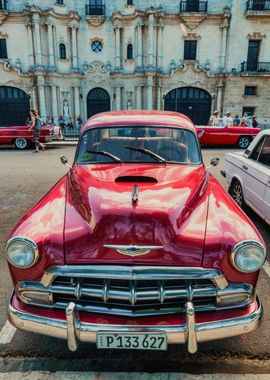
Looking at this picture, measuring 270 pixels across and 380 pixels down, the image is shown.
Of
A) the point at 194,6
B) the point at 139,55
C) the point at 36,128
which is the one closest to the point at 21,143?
the point at 36,128

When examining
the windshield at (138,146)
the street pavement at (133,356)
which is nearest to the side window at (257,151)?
the windshield at (138,146)


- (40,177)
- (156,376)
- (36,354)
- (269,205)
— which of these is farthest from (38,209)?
(40,177)

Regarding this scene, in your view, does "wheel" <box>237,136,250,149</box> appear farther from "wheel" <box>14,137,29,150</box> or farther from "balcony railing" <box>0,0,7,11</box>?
"balcony railing" <box>0,0,7,11</box>

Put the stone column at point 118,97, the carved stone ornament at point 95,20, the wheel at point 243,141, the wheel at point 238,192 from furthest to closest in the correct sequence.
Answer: the stone column at point 118,97 → the carved stone ornament at point 95,20 → the wheel at point 243,141 → the wheel at point 238,192

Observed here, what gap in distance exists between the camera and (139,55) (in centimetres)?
2734

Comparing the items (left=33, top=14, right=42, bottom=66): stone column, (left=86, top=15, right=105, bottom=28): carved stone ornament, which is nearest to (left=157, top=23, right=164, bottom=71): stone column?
(left=86, top=15, right=105, bottom=28): carved stone ornament

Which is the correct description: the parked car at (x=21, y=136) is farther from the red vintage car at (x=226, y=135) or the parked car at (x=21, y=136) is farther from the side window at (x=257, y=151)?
the side window at (x=257, y=151)

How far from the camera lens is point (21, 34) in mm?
27062

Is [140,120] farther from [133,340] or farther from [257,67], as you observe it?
[257,67]

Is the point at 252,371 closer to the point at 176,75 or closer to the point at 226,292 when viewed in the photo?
the point at 226,292

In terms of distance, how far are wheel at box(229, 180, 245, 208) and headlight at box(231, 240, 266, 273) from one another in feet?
12.2

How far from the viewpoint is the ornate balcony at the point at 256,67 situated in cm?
2777

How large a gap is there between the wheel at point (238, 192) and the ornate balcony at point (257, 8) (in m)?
26.6

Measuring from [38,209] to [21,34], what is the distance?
96.4 ft
